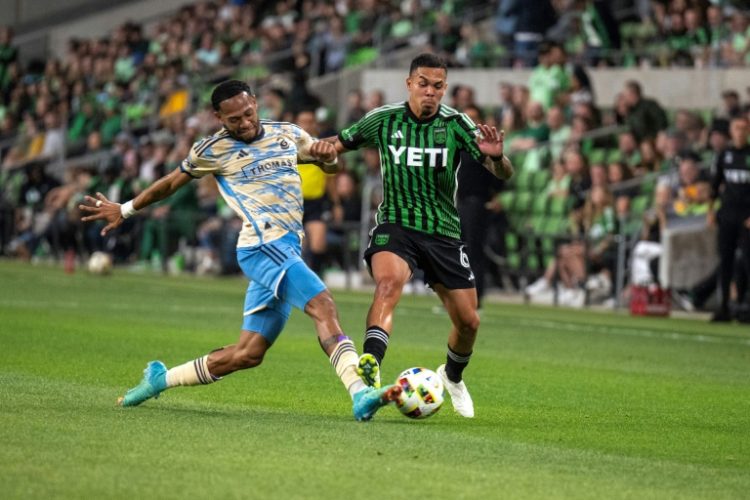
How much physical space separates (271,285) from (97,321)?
767 centimetres

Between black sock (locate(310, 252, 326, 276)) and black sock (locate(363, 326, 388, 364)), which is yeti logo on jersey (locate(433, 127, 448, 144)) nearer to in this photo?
black sock (locate(363, 326, 388, 364))

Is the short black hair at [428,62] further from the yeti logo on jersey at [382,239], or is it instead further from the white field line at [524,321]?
the white field line at [524,321]

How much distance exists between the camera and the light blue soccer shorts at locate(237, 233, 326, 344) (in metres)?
9.02

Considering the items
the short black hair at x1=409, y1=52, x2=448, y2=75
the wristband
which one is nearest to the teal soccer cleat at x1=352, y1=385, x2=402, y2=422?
the wristband

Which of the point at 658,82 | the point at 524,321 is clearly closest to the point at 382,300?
the point at 524,321

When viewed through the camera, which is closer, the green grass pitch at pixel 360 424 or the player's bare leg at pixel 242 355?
the green grass pitch at pixel 360 424

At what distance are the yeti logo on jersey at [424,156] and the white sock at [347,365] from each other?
135cm

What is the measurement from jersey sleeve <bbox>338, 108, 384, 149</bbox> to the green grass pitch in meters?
1.64

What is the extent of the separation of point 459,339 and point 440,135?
4.12 feet

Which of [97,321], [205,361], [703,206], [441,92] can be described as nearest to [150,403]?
[205,361]

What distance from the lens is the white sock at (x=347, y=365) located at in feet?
28.9

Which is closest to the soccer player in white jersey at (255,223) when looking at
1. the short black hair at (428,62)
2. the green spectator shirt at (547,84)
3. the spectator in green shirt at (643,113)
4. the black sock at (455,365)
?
the short black hair at (428,62)

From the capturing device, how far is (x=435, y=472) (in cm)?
710

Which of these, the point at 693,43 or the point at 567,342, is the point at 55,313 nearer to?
the point at 567,342
